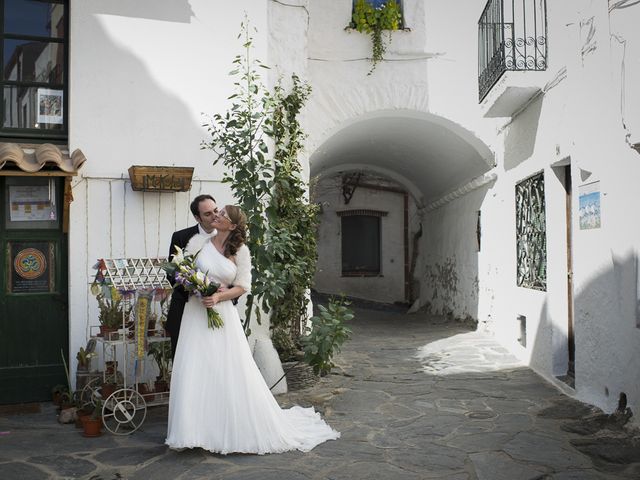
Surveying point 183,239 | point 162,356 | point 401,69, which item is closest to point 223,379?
point 183,239

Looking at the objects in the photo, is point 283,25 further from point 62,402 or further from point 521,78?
point 62,402

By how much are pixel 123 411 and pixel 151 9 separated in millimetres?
4184

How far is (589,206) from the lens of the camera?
19.0 ft

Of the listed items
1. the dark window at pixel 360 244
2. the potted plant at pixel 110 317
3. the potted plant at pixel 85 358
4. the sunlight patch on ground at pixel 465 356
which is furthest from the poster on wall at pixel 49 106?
the dark window at pixel 360 244

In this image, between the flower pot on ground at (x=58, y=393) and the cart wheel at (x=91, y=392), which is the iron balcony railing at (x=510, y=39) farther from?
the flower pot on ground at (x=58, y=393)

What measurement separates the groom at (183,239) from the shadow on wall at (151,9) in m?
2.71

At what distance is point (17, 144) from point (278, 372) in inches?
140

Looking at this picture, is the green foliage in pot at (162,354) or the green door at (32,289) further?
the green door at (32,289)

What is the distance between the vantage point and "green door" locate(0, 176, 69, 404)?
254 inches

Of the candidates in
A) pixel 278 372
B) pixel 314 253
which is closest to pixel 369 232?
pixel 314 253

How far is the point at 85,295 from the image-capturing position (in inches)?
257

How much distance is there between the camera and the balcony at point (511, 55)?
7.18 m

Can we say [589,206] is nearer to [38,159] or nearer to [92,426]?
[92,426]

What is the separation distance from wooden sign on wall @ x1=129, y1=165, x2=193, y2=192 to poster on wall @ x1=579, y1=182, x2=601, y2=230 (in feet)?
12.5
